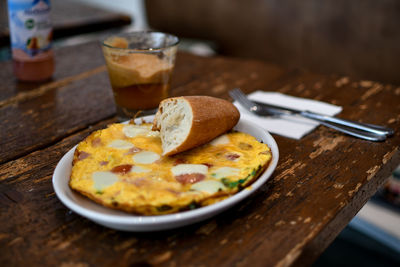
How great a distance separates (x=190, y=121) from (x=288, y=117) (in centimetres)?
34

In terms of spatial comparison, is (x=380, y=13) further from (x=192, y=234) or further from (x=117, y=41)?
(x=192, y=234)

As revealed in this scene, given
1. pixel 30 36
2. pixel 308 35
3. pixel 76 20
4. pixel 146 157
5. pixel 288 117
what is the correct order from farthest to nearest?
pixel 308 35 < pixel 76 20 < pixel 30 36 < pixel 288 117 < pixel 146 157

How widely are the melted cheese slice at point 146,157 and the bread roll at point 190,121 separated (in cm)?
2

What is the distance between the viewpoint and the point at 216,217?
1.75 feet

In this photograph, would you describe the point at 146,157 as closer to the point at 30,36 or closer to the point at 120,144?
the point at 120,144

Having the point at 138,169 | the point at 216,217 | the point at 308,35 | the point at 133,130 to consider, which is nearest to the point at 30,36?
the point at 133,130

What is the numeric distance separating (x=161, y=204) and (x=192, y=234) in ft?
0.21

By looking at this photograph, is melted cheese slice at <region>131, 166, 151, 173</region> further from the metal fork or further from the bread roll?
the metal fork

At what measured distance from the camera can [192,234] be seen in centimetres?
50

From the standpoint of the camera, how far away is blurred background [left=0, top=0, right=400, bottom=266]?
1.57 metres

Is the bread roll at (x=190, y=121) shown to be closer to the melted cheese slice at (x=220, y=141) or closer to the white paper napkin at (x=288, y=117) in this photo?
the melted cheese slice at (x=220, y=141)

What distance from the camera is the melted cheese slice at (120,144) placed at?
2.03 feet

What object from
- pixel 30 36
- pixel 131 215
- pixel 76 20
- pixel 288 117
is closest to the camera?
pixel 131 215

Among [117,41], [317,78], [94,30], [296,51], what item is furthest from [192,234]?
[296,51]
